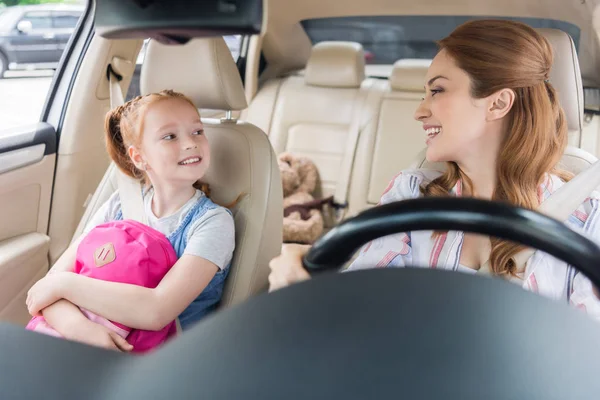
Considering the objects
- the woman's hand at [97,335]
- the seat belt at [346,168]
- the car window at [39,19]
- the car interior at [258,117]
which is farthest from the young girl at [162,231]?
the seat belt at [346,168]

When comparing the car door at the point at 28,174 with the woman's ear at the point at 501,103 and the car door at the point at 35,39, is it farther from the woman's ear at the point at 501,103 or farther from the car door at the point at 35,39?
the woman's ear at the point at 501,103

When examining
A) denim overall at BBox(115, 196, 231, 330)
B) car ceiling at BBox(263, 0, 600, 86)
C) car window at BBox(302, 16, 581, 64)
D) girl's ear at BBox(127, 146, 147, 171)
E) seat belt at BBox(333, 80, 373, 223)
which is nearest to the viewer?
denim overall at BBox(115, 196, 231, 330)

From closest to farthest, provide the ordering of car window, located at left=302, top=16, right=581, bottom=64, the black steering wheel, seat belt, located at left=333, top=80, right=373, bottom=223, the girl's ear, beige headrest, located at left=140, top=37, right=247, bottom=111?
1. the black steering wheel
2. the girl's ear
3. beige headrest, located at left=140, top=37, right=247, bottom=111
4. seat belt, located at left=333, top=80, right=373, bottom=223
5. car window, located at left=302, top=16, right=581, bottom=64

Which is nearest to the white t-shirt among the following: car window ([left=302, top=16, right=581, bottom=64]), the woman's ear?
the woman's ear

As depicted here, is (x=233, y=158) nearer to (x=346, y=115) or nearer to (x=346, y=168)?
(x=346, y=168)

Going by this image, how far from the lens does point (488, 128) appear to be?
1496mm

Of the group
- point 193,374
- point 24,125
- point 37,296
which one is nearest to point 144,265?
point 37,296

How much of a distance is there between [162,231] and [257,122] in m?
1.86

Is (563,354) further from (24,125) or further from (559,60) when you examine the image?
(24,125)

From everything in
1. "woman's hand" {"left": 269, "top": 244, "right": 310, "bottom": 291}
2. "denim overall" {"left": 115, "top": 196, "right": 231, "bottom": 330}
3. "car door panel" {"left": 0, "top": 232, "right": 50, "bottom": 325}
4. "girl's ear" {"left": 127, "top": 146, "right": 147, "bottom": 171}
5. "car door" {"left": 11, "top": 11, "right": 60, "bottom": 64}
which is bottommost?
"car door panel" {"left": 0, "top": 232, "right": 50, "bottom": 325}

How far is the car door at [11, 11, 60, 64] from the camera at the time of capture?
7.79ft

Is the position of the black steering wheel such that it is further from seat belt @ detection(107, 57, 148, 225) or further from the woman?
seat belt @ detection(107, 57, 148, 225)

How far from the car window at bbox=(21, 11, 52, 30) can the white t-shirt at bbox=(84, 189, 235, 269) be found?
37.2 inches

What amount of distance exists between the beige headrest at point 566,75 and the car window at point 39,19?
1.71m
